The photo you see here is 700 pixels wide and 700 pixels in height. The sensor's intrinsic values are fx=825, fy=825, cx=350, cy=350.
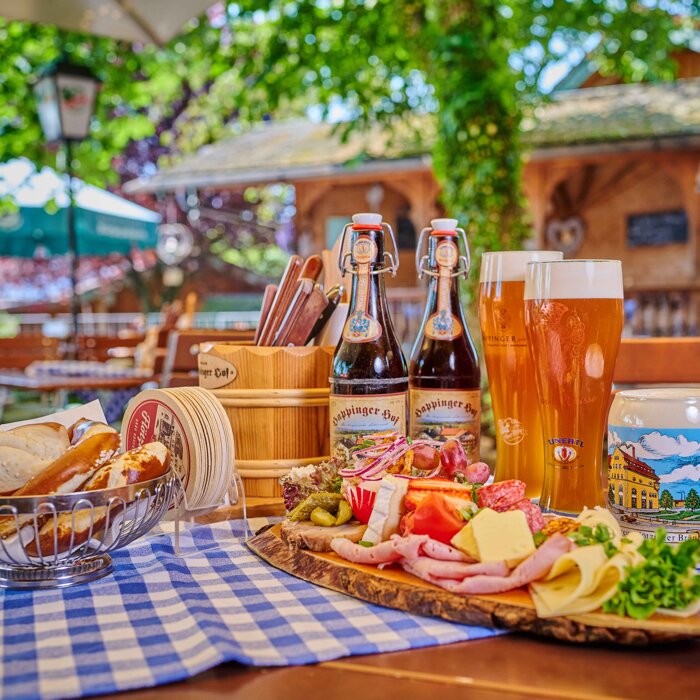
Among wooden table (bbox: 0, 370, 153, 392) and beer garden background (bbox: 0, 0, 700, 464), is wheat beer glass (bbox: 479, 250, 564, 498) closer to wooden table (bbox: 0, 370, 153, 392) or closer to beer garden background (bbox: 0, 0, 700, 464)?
wooden table (bbox: 0, 370, 153, 392)

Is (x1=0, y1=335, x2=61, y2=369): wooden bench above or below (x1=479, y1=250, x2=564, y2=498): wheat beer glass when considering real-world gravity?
below

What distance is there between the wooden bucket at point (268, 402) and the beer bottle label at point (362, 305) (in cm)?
16

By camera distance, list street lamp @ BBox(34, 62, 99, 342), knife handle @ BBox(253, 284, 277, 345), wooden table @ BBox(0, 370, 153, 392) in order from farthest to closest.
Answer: street lamp @ BBox(34, 62, 99, 342), wooden table @ BBox(0, 370, 153, 392), knife handle @ BBox(253, 284, 277, 345)

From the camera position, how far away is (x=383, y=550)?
2.97 feet

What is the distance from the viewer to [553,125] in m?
9.09

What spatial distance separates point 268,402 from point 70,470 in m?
0.48

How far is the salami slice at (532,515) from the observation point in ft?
2.93

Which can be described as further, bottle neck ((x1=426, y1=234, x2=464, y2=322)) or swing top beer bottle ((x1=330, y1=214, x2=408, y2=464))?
bottle neck ((x1=426, y1=234, x2=464, y2=322))

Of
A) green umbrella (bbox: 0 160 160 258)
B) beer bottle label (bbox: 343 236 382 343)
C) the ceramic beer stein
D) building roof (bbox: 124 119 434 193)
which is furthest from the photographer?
building roof (bbox: 124 119 434 193)

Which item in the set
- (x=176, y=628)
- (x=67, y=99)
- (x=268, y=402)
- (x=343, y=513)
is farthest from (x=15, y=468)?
(x=67, y=99)

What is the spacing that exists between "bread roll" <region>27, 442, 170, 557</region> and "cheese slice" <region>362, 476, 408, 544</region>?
0.26 m

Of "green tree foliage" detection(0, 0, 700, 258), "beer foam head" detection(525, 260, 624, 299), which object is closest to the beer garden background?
"green tree foliage" detection(0, 0, 700, 258)

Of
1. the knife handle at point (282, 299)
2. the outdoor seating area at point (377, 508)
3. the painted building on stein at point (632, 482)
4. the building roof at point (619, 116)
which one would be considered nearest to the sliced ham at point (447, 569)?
the outdoor seating area at point (377, 508)

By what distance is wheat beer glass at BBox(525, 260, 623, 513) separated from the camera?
1104 mm
